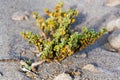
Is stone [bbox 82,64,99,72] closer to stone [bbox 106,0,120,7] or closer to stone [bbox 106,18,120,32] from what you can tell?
stone [bbox 106,18,120,32]

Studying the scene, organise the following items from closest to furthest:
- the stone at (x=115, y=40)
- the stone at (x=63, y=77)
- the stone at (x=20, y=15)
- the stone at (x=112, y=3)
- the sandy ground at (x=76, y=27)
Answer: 1. the stone at (x=63, y=77)
2. the sandy ground at (x=76, y=27)
3. the stone at (x=115, y=40)
4. the stone at (x=20, y=15)
5. the stone at (x=112, y=3)

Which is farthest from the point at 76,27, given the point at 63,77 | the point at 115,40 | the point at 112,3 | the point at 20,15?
the point at 63,77

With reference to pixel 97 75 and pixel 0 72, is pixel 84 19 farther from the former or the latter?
pixel 0 72

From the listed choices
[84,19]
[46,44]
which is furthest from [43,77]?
[84,19]

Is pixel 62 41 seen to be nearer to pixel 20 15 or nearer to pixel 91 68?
pixel 91 68

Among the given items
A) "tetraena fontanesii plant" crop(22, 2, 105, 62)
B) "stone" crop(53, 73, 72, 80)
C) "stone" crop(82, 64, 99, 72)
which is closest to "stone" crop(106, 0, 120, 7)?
"tetraena fontanesii plant" crop(22, 2, 105, 62)

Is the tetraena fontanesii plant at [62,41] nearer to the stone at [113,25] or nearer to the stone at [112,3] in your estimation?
the stone at [113,25]

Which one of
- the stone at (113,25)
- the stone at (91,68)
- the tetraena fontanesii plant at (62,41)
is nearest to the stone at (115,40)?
the stone at (113,25)
